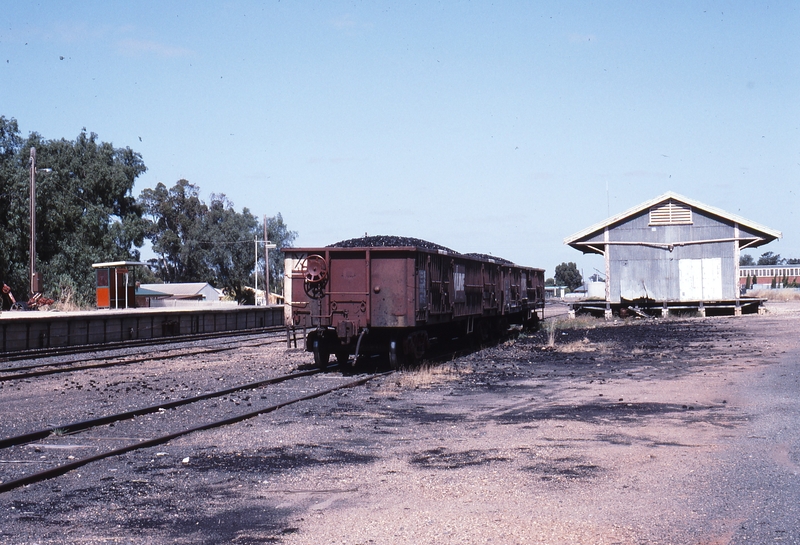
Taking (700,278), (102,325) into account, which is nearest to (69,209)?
(102,325)

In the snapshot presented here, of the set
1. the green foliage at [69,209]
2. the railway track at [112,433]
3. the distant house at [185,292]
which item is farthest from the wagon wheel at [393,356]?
the distant house at [185,292]

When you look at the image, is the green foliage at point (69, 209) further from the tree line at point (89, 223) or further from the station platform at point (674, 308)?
the station platform at point (674, 308)

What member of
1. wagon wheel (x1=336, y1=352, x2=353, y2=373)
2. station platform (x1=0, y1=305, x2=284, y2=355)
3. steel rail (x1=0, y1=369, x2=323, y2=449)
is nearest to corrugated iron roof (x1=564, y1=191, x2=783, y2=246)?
station platform (x1=0, y1=305, x2=284, y2=355)

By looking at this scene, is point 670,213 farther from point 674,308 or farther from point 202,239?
point 202,239

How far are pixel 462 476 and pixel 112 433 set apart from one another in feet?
16.3

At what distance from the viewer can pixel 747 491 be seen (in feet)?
21.8

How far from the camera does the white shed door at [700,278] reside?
39.1 meters

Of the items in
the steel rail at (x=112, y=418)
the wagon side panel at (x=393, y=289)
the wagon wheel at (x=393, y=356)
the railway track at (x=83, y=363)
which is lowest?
the steel rail at (x=112, y=418)

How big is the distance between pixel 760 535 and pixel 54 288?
53843mm

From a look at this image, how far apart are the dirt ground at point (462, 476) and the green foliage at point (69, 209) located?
4041 centimetres

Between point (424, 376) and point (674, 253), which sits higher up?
point (674, 253)

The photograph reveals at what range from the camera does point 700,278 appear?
3931 cm

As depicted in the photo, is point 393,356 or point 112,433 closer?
point 112,433

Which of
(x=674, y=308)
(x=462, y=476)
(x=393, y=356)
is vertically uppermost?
(x=674, y=308)
